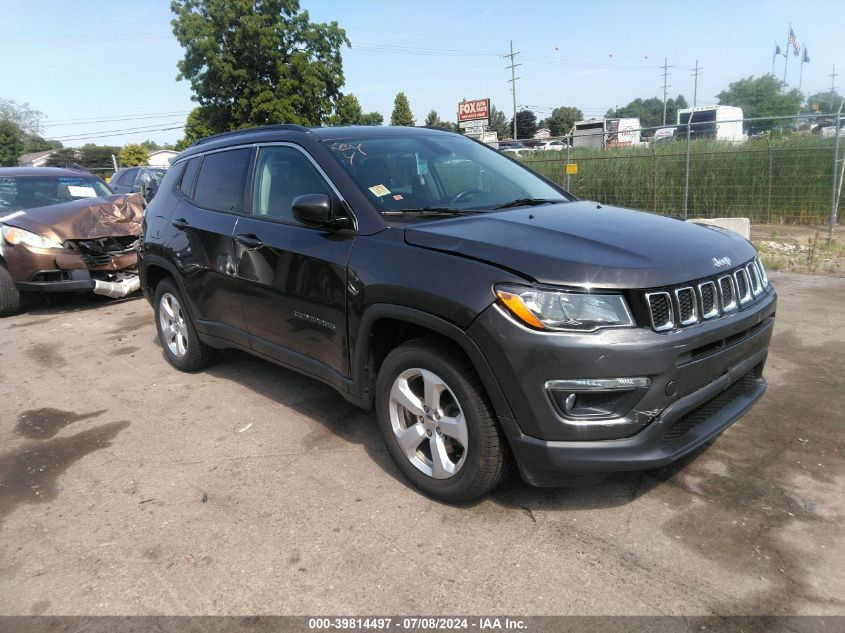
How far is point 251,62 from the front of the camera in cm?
3638

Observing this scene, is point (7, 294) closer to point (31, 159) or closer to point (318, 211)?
point (318, 211)

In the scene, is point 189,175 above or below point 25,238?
above

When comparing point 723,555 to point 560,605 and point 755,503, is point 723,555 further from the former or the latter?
point 560,605

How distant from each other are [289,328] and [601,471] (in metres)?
2.02

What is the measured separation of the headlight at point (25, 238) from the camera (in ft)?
23.6

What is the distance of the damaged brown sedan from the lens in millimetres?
7234

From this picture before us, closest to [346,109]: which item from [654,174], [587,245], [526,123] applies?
[654,174]

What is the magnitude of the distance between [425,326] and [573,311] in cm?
68

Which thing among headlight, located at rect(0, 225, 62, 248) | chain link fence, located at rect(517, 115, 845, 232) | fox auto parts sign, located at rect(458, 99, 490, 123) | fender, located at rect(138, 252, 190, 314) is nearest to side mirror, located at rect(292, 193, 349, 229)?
fender, located at rect(138, 252, 190, 314)

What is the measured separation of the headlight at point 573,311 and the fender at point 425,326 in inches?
10.8

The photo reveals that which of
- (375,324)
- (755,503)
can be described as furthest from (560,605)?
(375,324)

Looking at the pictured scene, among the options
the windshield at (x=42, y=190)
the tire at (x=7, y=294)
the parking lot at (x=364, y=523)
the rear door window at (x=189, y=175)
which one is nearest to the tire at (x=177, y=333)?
the parking lot at (x=364, y=523)

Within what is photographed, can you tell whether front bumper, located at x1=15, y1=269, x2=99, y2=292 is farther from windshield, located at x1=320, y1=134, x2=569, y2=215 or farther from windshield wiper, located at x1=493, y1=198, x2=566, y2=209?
windshield wiper, located at x1=493, y1=198, x2=566, y2=209

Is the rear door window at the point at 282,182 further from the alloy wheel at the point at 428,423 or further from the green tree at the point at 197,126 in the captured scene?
the green tree at the point at 197,126
